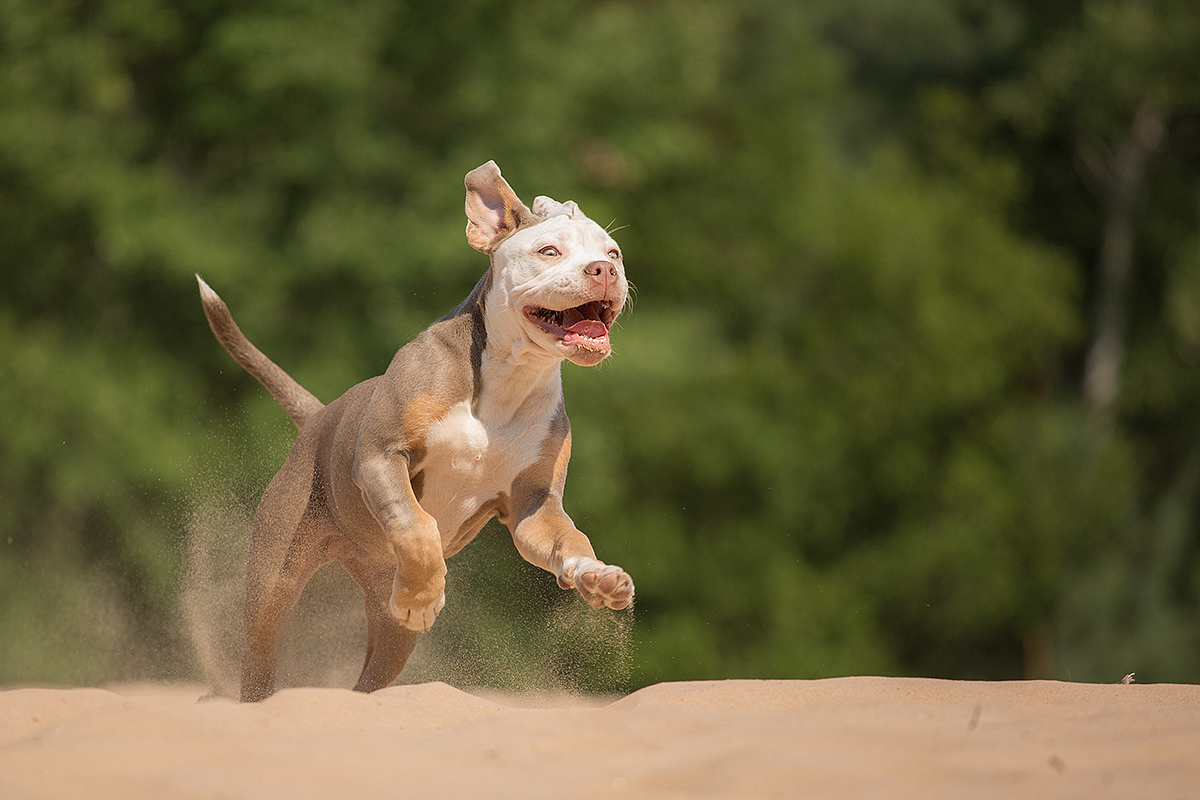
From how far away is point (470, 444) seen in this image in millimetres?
4875

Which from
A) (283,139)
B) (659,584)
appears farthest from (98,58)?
(659,584)

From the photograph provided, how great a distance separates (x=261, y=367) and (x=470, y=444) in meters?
1.66

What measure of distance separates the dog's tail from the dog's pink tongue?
177 cm

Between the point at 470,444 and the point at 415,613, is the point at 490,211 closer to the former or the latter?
the point at 470,444

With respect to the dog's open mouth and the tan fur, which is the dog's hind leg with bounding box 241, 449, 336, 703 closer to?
the tan fur

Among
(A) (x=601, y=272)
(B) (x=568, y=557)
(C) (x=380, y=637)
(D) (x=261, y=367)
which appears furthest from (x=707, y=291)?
(B) (x=568, y=557)

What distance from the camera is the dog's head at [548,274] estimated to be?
4.68 metres

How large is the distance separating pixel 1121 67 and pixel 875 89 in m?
4.75

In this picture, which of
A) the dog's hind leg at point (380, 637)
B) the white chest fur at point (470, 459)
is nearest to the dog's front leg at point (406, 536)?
the white chest fur at point (470, 459)

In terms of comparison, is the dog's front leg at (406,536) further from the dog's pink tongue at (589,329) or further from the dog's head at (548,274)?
the dog's pink tongue at (589,329)

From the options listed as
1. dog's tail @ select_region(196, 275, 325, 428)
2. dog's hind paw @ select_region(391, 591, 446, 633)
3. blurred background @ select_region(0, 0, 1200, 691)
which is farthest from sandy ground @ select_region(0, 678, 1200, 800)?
blurred background @ select_region(0, 0, 1200, 691)

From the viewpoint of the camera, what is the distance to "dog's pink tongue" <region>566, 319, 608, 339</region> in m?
4.75

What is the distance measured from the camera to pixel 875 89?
23453mm

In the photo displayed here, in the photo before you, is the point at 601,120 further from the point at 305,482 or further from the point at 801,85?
the point at 305,482
